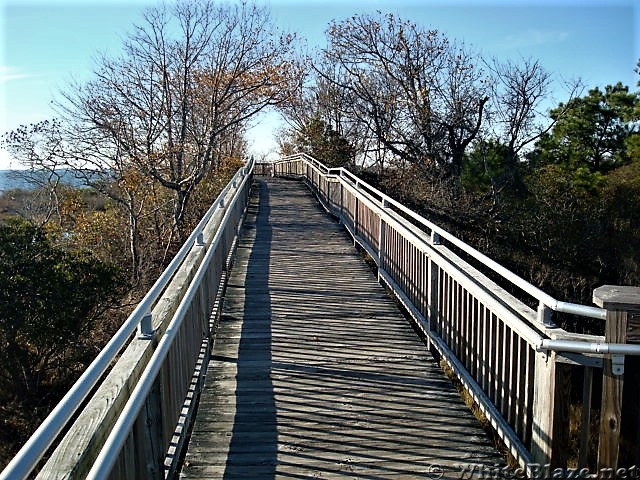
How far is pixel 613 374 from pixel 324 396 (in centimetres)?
257

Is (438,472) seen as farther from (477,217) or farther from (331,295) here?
(477,217)

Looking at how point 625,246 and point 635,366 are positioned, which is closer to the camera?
point 635,366

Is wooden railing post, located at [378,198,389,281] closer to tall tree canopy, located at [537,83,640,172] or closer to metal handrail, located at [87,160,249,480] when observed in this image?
metal handrail, located at [87,160,249,480]

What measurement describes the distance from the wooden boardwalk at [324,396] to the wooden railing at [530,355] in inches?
14.0

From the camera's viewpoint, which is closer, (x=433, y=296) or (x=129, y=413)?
(x=129, y=413)

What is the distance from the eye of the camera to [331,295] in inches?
340

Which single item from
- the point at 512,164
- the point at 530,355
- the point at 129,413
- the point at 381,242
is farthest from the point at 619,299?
the point at 512,164

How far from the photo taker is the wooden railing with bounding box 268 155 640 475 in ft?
10.2

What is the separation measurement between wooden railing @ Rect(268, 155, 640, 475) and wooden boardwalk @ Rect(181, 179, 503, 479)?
1.16ft

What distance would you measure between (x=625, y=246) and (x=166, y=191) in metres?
22.5

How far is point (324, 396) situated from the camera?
5176 millimetres

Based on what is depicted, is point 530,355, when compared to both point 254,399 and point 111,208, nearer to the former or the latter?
point 254,399

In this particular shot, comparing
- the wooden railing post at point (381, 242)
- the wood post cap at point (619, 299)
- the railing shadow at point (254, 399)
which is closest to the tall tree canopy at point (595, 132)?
the wooden railing post at point (381, 242)

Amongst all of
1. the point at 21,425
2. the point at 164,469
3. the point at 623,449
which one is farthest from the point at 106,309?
the point at 623,449
